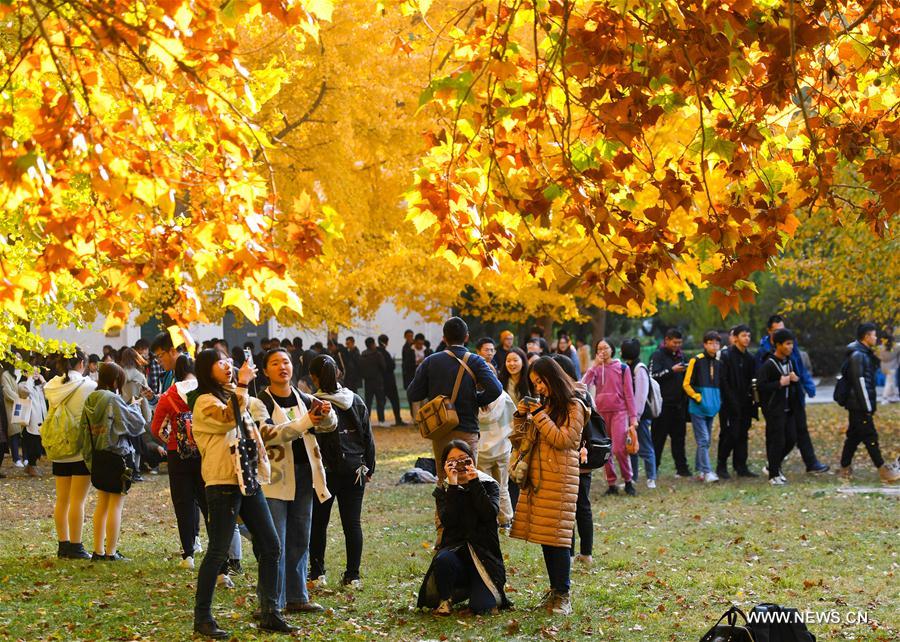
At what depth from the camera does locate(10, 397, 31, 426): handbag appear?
18.9 m

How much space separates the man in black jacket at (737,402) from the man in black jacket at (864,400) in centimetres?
133

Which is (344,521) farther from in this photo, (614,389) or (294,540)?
(614,389)

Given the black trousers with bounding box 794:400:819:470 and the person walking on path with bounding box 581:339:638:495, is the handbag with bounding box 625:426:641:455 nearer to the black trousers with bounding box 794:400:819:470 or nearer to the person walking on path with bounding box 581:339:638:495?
the person walking on path with bounding box 581:339:638:495

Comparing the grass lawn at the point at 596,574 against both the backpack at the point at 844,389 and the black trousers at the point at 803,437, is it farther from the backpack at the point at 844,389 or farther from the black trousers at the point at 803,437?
the backpack at the point at 844,389

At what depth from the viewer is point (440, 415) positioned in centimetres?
1080

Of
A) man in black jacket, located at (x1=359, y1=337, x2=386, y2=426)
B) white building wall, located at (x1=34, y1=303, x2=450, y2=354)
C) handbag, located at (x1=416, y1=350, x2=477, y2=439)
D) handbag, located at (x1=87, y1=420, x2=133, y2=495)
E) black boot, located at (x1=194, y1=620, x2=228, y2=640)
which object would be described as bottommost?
black boot, located at (x1=194, y1=620, x2=228, y2=640)

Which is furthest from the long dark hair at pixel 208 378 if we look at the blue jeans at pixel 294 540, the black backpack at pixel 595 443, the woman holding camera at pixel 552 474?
the black backpack at pixel 595 443

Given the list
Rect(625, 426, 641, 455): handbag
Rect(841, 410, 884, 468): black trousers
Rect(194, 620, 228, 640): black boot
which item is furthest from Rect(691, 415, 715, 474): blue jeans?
Rect(194, 620, 228, 640): black boot

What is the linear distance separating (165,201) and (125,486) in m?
5.33

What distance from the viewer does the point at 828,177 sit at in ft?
24.1

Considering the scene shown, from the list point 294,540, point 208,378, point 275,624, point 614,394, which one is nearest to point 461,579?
point 294,540

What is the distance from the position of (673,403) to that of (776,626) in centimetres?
1096

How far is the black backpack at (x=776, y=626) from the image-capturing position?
19.7 feet

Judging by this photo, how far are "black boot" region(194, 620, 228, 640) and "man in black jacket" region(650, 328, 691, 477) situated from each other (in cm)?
1002
